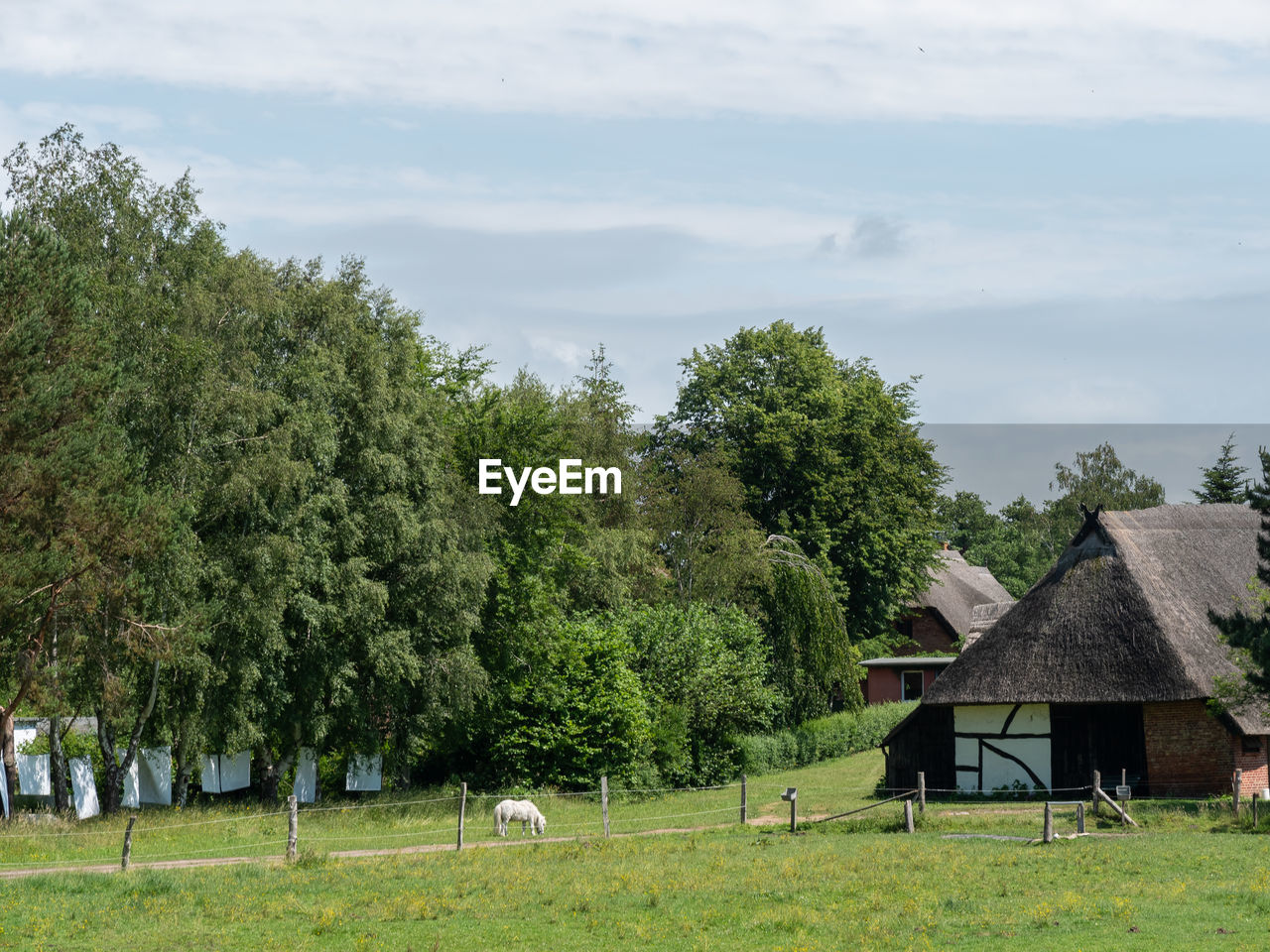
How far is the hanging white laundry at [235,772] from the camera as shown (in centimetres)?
3253

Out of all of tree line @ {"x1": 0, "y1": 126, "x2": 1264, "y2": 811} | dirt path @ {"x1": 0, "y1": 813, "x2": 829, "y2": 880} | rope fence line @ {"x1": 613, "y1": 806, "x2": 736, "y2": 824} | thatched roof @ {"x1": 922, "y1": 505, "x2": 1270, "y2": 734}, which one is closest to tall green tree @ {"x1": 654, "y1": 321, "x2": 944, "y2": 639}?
tree line @ {"x1": 0, "y1": 126, "x2": 1264, "y2": 811}

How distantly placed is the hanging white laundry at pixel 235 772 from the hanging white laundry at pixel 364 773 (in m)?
2.57

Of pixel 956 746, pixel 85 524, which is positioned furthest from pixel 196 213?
pixel 956 746

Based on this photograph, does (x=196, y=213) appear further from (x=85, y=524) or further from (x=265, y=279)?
(x=85, y=524)

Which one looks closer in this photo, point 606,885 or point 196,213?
point 606,885

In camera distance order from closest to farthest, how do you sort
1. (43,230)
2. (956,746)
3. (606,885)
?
(606,885) → (43,230) → (956,746)

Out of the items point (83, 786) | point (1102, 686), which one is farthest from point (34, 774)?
point (1102, 686)

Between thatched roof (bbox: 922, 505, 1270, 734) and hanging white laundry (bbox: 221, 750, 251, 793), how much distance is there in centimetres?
1761

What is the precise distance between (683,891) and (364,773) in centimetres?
1836

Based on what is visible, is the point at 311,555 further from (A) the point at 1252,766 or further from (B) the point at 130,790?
(A) the point at 1252,766

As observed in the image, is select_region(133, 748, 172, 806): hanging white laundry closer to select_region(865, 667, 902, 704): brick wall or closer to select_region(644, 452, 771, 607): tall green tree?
select_region(644, 452, 771, 607): tall green tree

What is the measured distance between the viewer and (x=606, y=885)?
685 inches

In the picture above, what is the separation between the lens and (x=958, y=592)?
6406 centimetres

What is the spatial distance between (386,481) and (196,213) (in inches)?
A: 304
